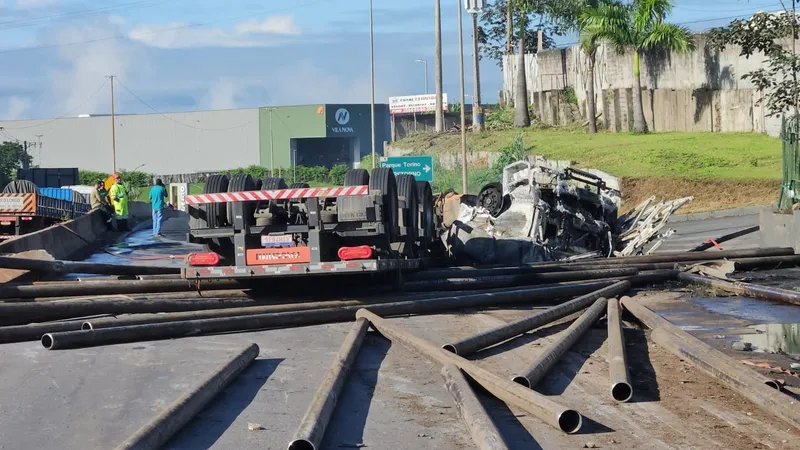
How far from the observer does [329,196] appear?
13.3 m

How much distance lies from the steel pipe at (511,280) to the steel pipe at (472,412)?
6095 millimetres

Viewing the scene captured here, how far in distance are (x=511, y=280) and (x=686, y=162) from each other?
833 inches

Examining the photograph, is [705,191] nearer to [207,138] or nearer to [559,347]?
[559,347]

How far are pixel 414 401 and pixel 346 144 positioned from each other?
321 ft

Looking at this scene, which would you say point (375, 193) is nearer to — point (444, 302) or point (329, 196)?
point (329, 196)

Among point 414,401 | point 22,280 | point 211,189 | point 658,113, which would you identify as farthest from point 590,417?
point 658,113

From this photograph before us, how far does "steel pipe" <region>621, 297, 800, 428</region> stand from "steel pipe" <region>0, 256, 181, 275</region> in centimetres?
734

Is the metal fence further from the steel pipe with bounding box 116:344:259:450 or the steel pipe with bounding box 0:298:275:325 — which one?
the steel pipe with bounding box 116:344:259:450

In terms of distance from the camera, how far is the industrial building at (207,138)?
9925cm

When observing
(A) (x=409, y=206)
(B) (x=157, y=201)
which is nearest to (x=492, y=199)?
(A) (x=409, y=206)

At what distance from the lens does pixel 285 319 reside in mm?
12406

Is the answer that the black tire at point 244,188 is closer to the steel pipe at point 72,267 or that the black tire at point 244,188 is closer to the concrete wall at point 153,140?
the steel pipe at point 72,267

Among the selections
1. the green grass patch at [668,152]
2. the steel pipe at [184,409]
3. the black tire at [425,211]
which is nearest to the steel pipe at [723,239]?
the black tire at [425,211]

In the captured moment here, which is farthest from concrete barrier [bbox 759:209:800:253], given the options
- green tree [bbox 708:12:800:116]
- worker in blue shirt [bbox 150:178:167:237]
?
worker in blue shirt [bbox 150:178:167:237]
